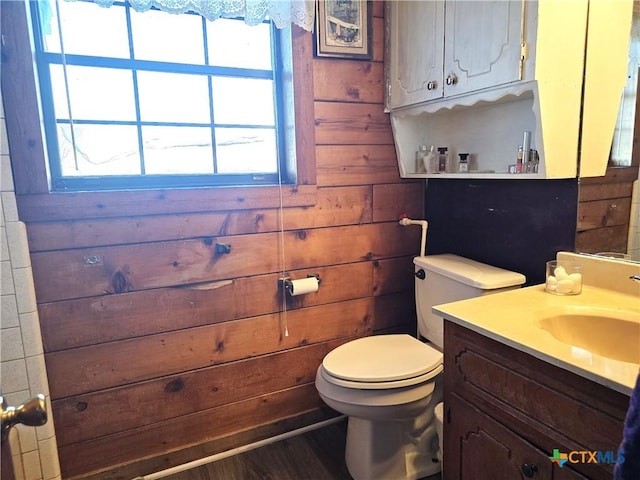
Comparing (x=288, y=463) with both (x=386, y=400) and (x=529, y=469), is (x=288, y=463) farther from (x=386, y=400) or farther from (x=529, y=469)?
(x=529, y=469)

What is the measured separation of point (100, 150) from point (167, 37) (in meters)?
0.51

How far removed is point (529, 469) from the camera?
95cm

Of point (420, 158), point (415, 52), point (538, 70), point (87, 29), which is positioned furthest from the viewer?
point (420, 158)

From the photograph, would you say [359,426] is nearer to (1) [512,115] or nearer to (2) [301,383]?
(2) [301,383]

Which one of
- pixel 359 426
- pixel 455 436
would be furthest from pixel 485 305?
pixel 359 426

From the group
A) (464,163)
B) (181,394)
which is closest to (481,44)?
(464,163)

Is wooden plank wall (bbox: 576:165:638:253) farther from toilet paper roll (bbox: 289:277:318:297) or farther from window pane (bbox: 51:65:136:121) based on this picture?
window pane (bbox: 51:65:136:121)

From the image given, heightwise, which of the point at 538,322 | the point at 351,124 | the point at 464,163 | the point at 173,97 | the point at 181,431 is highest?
the point at 173,97

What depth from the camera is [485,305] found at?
47.2 inches

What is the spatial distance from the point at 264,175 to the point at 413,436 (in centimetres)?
124

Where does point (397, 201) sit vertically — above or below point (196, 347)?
above

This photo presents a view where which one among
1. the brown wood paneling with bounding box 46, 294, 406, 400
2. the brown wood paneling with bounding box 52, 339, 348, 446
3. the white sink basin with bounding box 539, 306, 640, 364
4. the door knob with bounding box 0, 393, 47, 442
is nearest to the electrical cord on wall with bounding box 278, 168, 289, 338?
the brown wood paneling with bounding box 46, 294, 406, 400

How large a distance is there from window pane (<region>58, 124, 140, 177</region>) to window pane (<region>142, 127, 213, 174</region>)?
0.05 meters

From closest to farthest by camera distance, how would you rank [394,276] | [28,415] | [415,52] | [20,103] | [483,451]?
1. [28,415]
2. [483,451]
3. [20,103]
4. [415,52]
5. [394,276]
